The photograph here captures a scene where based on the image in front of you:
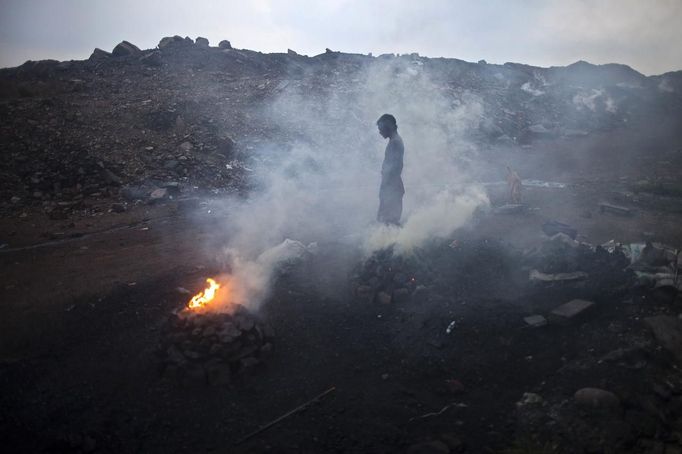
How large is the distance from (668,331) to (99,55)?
22465 millimetres

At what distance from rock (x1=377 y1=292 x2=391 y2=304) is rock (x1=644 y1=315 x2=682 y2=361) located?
281cm

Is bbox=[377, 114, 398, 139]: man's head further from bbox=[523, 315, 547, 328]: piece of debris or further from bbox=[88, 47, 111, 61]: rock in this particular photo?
bbox=[88, 47, 111, 61]: rock

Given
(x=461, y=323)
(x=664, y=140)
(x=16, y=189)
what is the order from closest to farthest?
(x=461, y=323) < (x=16, y=189) < (x=664, y=140)

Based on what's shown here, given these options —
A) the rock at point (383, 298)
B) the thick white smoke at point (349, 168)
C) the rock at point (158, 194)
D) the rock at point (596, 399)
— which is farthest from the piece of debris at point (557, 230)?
the rock at point (158, 194)

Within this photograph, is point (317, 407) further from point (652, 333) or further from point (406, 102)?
point (406, 102)

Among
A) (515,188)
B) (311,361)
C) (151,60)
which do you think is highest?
(151,60)

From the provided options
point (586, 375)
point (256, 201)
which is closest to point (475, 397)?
point (586, 375)

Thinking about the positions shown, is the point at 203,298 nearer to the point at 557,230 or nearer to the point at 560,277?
the point at 560,277

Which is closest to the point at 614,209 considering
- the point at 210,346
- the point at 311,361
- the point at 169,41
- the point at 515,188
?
the point at 515,188

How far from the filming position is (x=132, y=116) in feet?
45.1

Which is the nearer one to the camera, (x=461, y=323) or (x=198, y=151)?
(x=461, y=323)

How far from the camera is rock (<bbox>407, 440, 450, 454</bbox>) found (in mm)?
3215

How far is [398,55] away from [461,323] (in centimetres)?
2379

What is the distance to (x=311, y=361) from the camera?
442 centimetres
